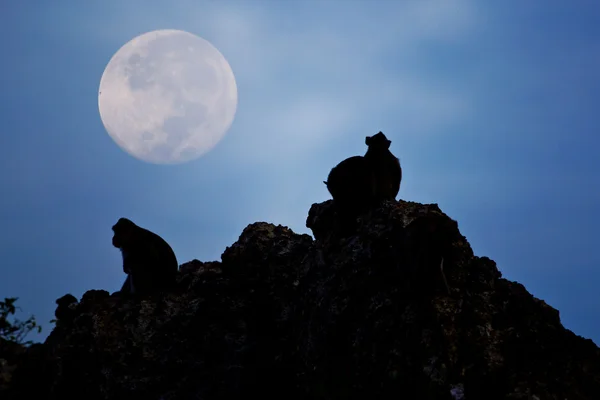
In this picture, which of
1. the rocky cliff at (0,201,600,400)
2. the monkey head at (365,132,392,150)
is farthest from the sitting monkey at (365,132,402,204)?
the rocky cliff at (0,201,600,400)

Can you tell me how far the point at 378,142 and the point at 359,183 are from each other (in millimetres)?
1723

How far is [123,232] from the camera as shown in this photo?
12641 mm

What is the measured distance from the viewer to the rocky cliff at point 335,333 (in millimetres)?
7441

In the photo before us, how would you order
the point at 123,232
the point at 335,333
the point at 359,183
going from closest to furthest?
the point at 335,333 → the point at 359,183 → the point at 123,232

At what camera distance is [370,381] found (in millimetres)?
7715

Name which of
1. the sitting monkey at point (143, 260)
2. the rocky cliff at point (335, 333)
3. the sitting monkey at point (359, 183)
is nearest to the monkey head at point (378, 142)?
the sitting monkey at point (359, 183)

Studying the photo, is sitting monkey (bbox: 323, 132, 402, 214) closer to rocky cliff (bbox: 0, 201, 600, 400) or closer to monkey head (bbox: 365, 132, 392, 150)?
monkey head (bbox: 365, 132, 392, 150)

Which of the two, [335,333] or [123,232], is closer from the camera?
[335,333]

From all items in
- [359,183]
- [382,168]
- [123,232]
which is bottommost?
[123,232]

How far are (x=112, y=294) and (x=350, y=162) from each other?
7381 millimetres

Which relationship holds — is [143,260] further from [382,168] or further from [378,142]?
[378,142]

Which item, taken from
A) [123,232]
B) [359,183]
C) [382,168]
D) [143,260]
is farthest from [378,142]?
[123,232]

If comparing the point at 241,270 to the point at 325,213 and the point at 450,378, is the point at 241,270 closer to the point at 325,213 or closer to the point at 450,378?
the point at 325,213

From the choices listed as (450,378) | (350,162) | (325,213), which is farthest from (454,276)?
(325,213)
